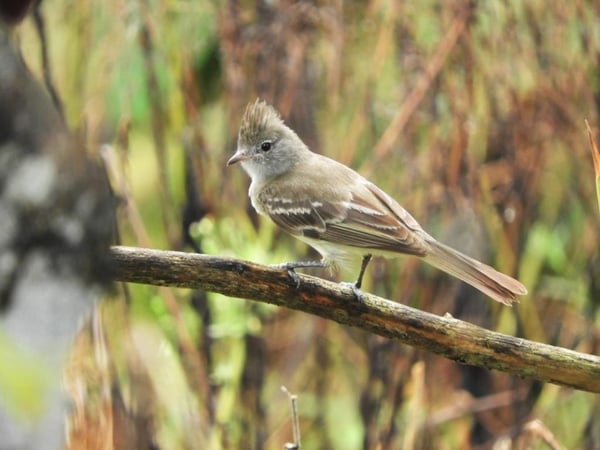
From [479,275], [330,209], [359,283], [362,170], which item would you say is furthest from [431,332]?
[362,170]

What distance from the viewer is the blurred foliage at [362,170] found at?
4008mm

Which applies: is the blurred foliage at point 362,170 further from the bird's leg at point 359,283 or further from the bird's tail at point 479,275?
the bird's tail at point 479,275

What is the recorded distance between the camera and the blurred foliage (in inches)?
158

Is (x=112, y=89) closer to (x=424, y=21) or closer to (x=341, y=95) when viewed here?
(x=341, y=95)

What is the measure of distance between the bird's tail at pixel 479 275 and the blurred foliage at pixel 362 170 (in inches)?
34.6

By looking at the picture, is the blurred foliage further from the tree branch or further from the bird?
the tree branch

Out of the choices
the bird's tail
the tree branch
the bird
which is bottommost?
the tree branch

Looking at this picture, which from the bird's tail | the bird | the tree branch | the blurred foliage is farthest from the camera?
the blurred foliage

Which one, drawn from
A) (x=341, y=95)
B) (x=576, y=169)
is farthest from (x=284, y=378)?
(x=576, y=169)

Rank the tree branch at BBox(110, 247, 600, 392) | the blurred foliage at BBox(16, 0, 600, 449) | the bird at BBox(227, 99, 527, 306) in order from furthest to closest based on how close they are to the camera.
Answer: the blurred foliage at BBox(16, 0, 600, 449) → the bird at BBox(227, 99, 527, 306) → the tree branch at BBox(110, 247, 600, 392)

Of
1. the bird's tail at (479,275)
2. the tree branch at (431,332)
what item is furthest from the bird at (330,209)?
the tree branch at (431,332)

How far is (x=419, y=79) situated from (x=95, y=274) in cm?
313

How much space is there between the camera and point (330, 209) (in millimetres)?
3094

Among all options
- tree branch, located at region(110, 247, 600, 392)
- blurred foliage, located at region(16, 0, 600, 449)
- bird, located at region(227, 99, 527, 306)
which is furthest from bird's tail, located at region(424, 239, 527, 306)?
blurred foliage, located at region(16, 0, 600, 449)
